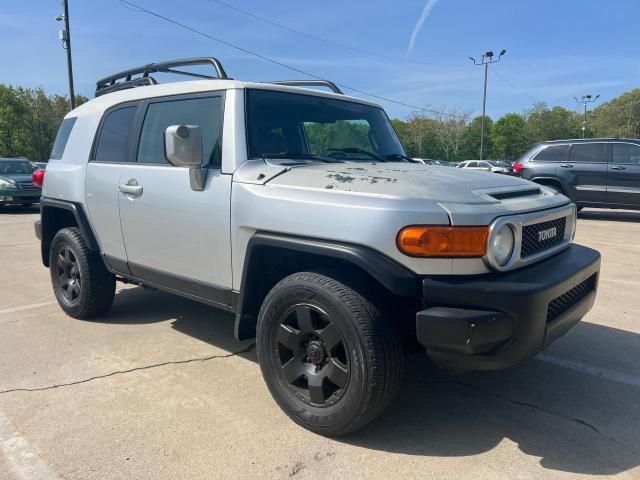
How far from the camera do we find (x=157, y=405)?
306 cm

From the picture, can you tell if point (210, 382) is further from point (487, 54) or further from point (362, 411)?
Result: point (487, 54)

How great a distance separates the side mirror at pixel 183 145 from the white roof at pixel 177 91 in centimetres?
49

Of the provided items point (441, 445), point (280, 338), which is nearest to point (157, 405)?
point (280, 338)

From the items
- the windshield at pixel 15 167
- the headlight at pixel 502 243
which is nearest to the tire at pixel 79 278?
the headlight at pixel 502 243

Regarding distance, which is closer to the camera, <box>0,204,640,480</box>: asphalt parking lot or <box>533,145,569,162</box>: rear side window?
<box>0,204,640,480</box>: asphalt parking lot

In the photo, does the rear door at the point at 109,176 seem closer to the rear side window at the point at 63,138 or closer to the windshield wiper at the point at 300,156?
the rear side window at the point at 63,138

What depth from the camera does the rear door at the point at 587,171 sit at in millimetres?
11742

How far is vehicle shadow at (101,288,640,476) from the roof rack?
2.17 metres

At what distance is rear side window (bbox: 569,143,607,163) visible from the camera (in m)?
11.8

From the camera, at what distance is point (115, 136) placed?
4195 millimetres

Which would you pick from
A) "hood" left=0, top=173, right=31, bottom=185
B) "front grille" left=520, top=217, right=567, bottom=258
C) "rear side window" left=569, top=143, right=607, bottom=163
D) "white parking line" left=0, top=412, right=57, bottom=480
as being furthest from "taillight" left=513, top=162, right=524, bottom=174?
"hood" left=0, top=173, right=31, bottom=185

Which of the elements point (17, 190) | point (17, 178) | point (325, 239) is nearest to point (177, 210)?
point (325, 239)

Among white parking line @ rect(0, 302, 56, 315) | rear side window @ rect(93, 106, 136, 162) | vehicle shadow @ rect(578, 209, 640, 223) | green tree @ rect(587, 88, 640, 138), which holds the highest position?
green tree @ rect(587, 88, 640, 138)

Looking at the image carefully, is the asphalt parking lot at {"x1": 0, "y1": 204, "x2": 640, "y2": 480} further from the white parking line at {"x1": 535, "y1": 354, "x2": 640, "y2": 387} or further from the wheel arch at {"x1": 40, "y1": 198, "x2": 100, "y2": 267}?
the wheel arch at {"x1": 40, "y1": 198, "x2": 100, "y2": 267}
